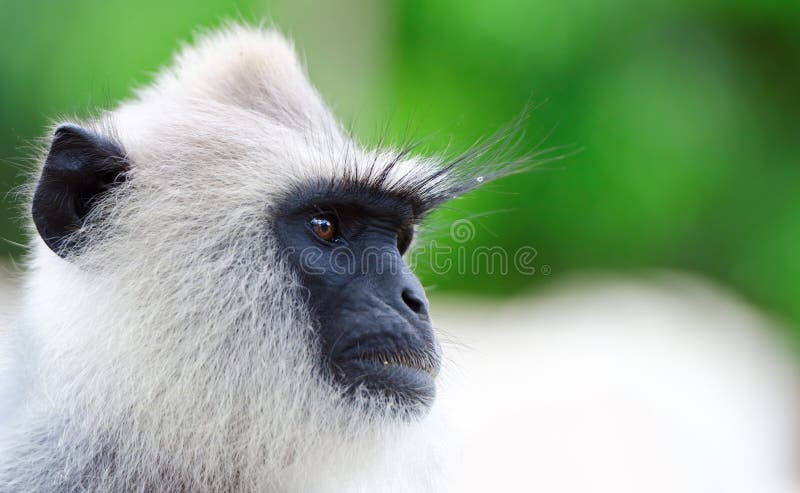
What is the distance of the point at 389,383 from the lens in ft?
9.93

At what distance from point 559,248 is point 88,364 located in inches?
360

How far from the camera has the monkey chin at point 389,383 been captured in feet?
9.78

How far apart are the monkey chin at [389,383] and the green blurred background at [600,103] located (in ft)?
20.6

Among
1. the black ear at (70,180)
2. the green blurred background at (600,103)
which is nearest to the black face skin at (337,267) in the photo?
the black ear at (70,180)

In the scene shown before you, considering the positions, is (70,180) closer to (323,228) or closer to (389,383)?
(323,228)

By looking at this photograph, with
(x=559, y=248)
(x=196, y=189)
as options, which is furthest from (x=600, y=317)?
(x=196, y=189)

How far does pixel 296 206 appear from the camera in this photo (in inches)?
122

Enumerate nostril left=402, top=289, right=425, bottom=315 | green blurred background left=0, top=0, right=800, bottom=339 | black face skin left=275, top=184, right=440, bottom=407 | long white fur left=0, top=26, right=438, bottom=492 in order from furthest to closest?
green blurred background left=0, top=0, right=800, bottom=339
nostril left=402, top=289, right=425, bottom=315
black face skin left=275, top=184, right=440, bottom=407
long white fur left=0, top=26, right=438, bottom=492

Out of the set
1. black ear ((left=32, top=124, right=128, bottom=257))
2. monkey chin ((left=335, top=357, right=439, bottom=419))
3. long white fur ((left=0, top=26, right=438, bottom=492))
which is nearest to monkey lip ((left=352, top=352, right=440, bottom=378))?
monkey chin ((left=335, top=357, right=439, bottom=419))

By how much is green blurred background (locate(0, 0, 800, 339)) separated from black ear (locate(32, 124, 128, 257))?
6.42 m

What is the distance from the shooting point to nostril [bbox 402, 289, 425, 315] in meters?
3.09

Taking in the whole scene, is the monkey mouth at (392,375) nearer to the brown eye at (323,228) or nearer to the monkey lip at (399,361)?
the monkey lip at (399,361)

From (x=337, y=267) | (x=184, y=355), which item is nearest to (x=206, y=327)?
(x=184, y=355)

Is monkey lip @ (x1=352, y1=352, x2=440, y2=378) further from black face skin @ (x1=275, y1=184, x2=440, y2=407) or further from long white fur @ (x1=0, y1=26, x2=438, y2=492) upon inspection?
long white fur @ (x1=0, y1=26, x2=438, y2=492)
